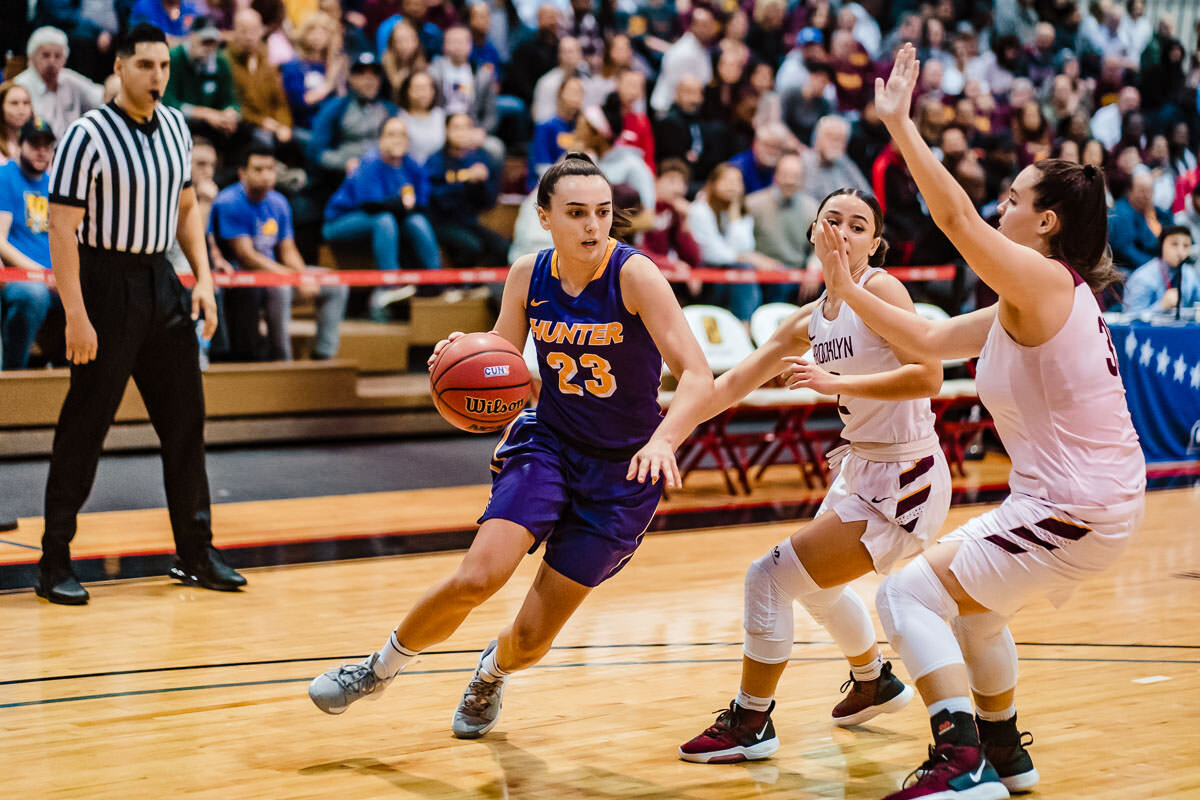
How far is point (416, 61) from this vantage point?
1025 cm

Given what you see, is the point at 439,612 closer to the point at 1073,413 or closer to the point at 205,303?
the point at 1073,413

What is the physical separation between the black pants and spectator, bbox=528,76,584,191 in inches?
204

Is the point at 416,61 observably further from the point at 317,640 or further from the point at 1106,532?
the point at 1106,532

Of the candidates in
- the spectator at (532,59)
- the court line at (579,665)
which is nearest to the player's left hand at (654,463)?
the court line at (579,665)

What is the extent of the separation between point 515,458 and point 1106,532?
1.60 metres

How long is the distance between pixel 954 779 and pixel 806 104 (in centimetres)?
965

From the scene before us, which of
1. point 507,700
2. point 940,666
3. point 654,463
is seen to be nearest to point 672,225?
point 507,700

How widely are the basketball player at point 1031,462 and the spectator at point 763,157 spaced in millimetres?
8005

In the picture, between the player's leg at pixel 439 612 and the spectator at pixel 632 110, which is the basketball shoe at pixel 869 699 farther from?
the spectator at pixel 632 110

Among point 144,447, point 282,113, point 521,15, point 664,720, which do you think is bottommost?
point 144,447

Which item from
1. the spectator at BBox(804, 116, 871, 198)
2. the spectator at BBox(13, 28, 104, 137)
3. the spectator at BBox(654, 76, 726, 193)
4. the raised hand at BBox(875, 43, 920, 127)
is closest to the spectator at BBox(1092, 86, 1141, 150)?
the spectator at BBox(804, 116, 871, 198)

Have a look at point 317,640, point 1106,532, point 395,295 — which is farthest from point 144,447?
point 1106,532

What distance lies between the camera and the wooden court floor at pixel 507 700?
3.62 metres

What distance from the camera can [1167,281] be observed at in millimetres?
11258
